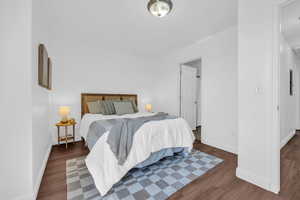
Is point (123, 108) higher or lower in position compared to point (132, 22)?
lower

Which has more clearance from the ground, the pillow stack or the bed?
the pillow stack

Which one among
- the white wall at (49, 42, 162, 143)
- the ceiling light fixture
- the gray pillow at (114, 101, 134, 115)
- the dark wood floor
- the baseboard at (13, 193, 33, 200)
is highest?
the ceiling light fixture

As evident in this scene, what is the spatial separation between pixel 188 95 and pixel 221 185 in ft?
9.56

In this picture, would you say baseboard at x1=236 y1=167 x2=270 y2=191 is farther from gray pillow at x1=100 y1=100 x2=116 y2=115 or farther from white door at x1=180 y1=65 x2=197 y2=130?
gray pillow at x1=100 y1=100 x2=116 y2=115

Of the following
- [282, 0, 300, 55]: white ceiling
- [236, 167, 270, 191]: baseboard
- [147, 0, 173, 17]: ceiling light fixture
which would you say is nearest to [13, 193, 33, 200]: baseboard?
[236, 167, 270, 191]: baseboard

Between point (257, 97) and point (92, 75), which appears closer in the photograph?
point (257, 97)

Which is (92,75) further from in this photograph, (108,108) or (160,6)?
(160,6)

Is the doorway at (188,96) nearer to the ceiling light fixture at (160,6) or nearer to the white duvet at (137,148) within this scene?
the white duvet at (137,148)

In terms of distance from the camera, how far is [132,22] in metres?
2.46

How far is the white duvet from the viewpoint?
1.47m

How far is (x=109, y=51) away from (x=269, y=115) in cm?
395

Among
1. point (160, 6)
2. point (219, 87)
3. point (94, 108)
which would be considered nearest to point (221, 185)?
point (219, 87)

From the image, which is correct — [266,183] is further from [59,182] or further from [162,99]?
[162,99]

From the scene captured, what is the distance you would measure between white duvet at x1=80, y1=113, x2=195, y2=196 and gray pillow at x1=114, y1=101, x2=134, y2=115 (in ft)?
4.73
